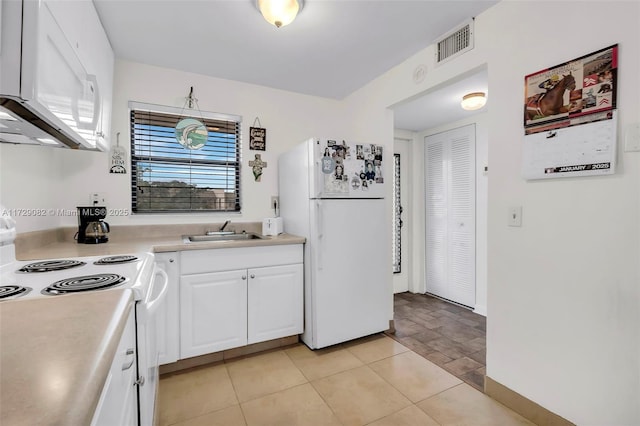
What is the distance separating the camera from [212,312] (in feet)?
7.10

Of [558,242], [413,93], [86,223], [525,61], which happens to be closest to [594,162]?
[558,242]

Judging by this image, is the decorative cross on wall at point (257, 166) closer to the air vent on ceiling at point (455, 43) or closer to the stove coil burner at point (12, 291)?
the air vent on ceiling at point (455, 43)

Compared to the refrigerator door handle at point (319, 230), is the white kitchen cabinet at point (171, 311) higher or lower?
lower

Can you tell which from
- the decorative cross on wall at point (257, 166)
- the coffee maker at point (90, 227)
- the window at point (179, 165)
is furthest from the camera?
the decorative cross on wall at point (257, 166)

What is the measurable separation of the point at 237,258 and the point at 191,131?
1270mm

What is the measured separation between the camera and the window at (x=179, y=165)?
2.52 metres

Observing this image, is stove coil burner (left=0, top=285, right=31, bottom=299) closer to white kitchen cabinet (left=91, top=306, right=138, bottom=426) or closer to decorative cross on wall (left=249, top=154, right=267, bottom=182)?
white kitchen cabinet (left=91, top=306, right=138, bottom=426)

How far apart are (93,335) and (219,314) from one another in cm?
169

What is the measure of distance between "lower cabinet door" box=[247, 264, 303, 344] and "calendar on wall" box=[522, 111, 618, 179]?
1.76 metres

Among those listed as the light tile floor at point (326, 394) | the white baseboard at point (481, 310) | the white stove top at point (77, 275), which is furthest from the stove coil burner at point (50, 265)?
the white baseboard at point (481, 310)

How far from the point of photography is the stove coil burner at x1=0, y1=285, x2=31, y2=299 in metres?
0.86

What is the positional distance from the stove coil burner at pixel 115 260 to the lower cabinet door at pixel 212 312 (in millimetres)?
594

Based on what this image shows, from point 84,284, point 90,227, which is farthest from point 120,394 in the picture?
point 90,227

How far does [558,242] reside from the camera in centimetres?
151
